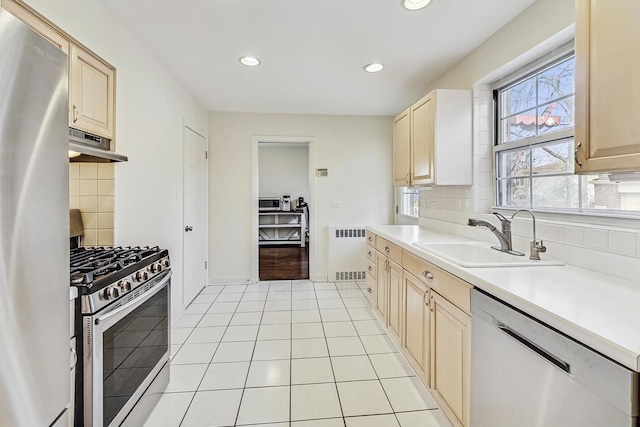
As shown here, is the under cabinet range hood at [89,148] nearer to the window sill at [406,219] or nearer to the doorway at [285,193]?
the window sill at [406,219]

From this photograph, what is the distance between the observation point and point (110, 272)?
4.35 ft

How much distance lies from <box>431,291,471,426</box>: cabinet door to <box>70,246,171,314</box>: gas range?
158 cm

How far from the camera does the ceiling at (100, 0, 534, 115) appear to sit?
72.7 inches

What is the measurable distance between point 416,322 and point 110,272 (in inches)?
68.4

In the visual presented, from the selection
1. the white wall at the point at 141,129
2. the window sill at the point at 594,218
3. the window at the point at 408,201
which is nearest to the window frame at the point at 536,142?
the window sill at the point at 594,218

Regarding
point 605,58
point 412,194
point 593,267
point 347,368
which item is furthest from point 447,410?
point 412,194

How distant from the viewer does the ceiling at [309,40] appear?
6.06 ft

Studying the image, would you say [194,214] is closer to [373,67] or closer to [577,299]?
[373,67]

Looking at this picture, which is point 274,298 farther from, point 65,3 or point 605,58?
point 605,58

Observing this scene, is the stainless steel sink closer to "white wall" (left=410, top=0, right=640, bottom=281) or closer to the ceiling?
"white wall" (left=410, top=0, right=640, bottom=281)

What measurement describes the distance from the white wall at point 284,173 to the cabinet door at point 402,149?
453cm

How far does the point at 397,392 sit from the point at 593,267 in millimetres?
1274

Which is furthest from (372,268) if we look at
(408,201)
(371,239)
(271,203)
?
(271,203)

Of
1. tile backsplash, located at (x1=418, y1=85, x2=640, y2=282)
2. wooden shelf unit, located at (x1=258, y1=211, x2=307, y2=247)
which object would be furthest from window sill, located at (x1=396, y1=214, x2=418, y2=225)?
wooden shelf unit, located at (x1=258, y1=211, x2=307, y2=247)
